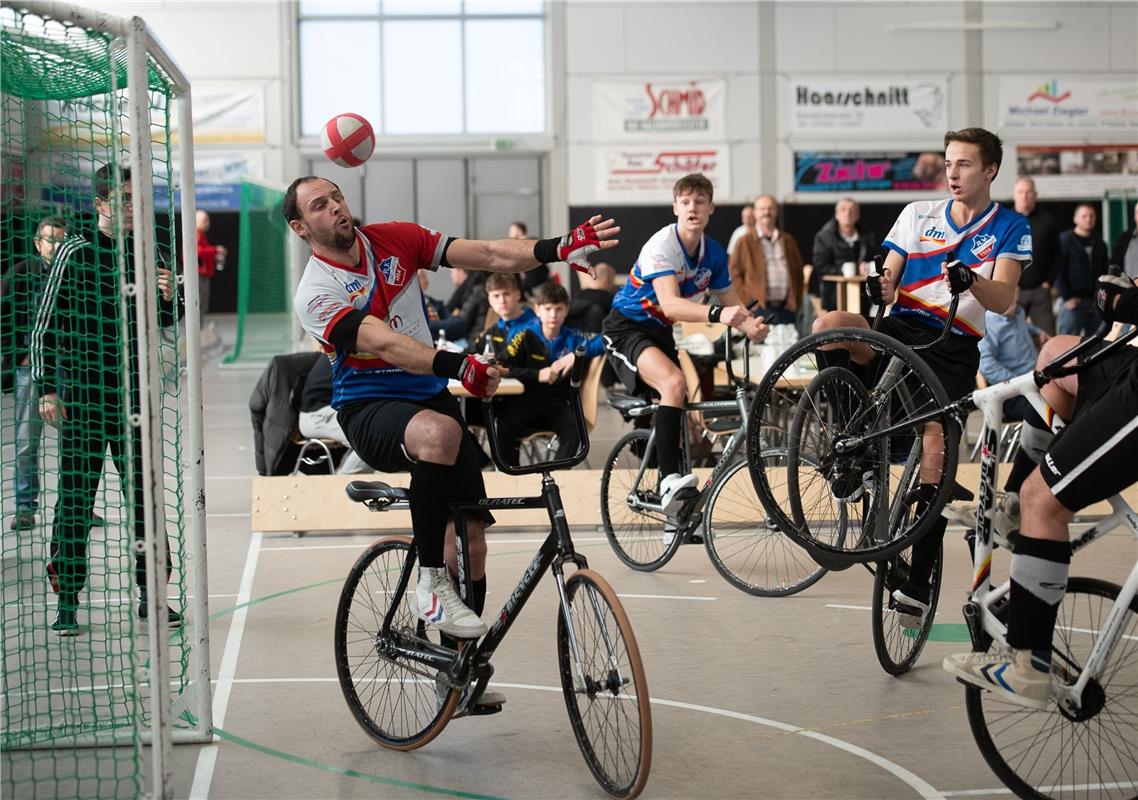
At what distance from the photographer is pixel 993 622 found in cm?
354

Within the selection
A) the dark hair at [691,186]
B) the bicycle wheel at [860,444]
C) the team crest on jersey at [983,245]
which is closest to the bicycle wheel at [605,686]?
the bicycle wheel at [860,444]

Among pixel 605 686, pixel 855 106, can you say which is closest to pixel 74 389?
pixel 605 686

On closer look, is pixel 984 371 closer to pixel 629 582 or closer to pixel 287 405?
pixel 629 582

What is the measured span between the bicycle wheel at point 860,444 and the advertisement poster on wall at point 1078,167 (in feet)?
62.7

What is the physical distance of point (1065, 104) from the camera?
22.0 m

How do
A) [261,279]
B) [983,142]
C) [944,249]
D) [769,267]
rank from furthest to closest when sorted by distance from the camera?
[261,279]
[769,267]
[944,249]
[983,142]

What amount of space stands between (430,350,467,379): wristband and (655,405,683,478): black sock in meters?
2.80

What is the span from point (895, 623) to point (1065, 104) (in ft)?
64.0

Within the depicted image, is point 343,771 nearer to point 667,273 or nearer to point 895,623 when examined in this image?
point 895,623

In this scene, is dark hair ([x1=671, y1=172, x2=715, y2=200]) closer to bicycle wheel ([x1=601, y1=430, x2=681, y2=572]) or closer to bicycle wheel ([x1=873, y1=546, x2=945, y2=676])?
bicycle wheel ([x1=601, y1=430, x2=681, y2=572])

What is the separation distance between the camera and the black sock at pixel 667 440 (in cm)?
628

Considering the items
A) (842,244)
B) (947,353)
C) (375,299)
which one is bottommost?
(947,353)

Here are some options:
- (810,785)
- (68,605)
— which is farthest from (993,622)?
(68,605)

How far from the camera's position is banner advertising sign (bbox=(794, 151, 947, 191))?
2173 cm
